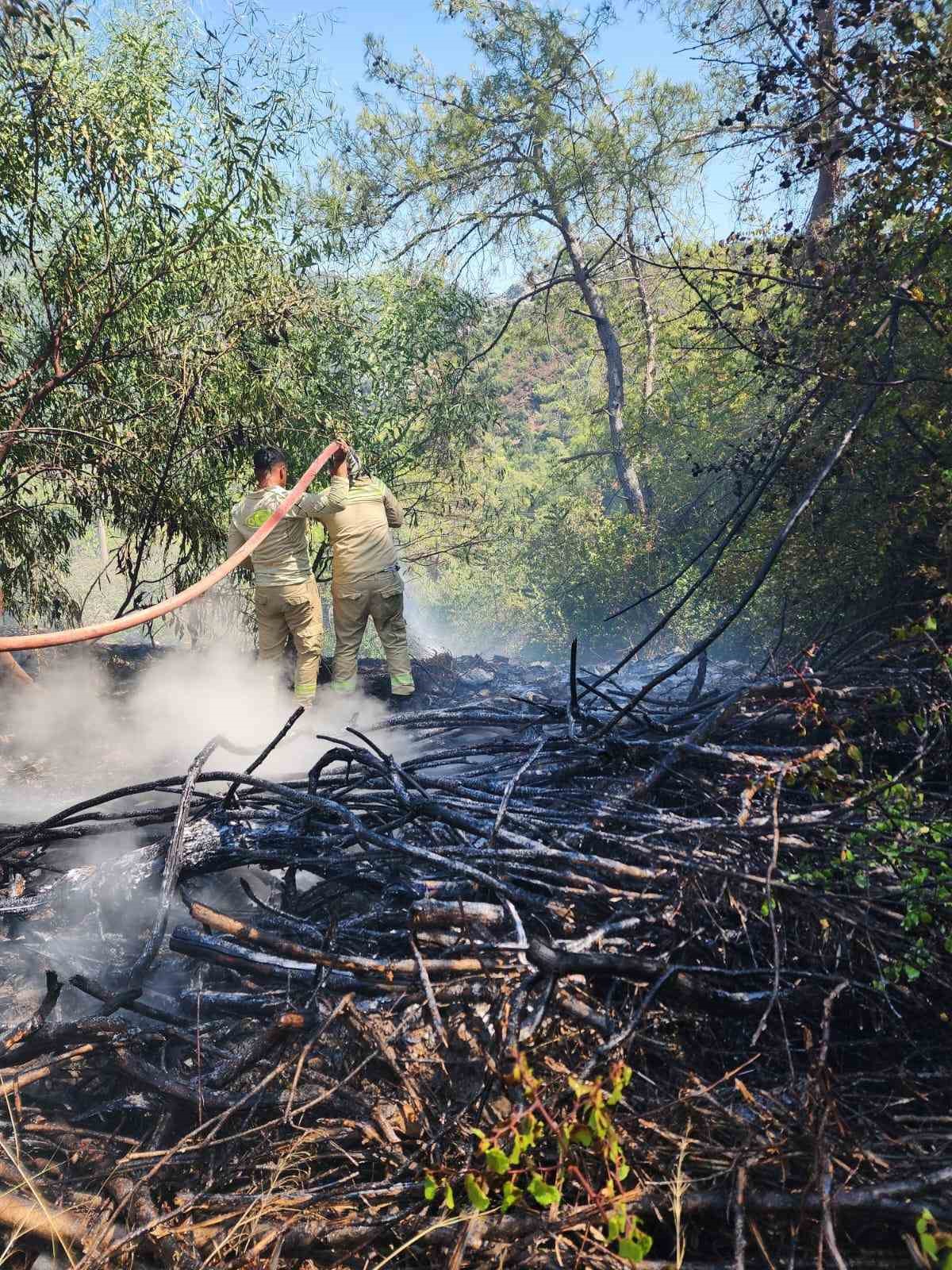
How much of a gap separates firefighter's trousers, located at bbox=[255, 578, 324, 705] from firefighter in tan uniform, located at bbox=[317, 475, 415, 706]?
1.19 ft

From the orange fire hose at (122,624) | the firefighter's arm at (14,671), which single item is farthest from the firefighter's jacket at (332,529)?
the firefighter's arm at (14,671)

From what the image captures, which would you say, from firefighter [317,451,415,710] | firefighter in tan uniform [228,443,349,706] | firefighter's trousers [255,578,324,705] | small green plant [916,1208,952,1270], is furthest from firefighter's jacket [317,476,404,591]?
small green plant [916,1208,952,1270]

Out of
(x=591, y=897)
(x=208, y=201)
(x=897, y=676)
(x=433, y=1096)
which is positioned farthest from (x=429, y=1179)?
(x=208, y=201)

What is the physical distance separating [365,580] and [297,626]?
0.78 meters

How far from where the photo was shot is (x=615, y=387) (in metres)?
18.5

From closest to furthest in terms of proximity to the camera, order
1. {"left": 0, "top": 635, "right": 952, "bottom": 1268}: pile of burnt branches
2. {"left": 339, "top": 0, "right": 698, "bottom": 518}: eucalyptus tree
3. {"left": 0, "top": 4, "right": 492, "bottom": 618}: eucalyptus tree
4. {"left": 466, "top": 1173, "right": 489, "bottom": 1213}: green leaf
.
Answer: {"left": 466, "top": 1173, "right": 489, "bottom": 1213}: green leaf < {"left": 0, "top": 635, "right": 952, "bottom": 1268}: pile of burnt branches < {"left": 0, "top": 4, "right": 492, "bottom": 618}: eucalyptus tree < {"left": 339, "top": 0, "right": 698, "bottom": 518}: eucalyptus tree

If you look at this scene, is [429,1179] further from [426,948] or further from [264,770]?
[264,770]

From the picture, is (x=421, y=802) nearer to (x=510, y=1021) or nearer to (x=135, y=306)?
(x=510, y=1021)

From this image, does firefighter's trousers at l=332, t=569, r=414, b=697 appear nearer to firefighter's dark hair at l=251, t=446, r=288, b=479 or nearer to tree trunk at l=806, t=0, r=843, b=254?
firefighter's dark hair at l=251, t=446, r=288, b=479

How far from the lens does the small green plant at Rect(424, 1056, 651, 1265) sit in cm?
180

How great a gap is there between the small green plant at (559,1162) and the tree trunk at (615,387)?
611 inches

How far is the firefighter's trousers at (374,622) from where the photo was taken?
7305 millimetres

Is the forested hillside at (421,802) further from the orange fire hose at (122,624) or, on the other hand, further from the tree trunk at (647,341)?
the tree trunk at (647,341)

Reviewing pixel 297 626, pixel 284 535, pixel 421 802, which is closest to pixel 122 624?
pixel 421 802
